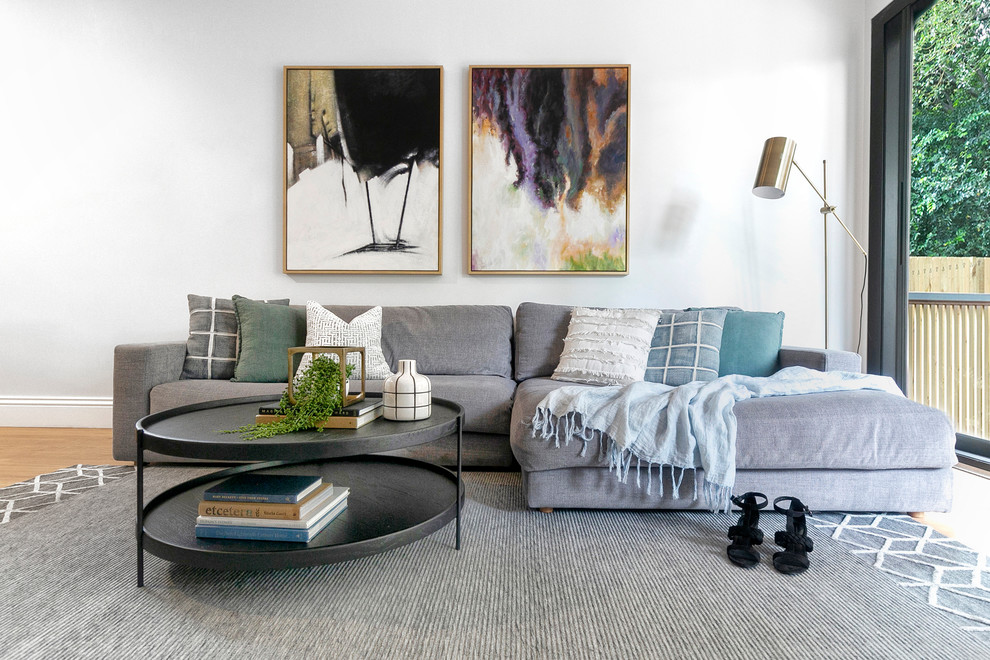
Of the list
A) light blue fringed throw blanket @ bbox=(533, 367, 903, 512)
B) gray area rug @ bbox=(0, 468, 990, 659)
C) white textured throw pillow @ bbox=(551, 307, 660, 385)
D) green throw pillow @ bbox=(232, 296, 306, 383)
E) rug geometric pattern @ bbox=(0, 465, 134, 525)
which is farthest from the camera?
green throw pillow @ bbox=(232, 296, 306, 383)

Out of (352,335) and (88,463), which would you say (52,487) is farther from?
(352,335)

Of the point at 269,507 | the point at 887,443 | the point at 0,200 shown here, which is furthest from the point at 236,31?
the point at 887,443

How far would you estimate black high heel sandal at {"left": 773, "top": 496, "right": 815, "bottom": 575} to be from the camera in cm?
160

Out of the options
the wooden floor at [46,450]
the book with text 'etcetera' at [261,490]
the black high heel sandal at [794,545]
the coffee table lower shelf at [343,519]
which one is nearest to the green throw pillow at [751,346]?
the black high heel sandal at [794,545]

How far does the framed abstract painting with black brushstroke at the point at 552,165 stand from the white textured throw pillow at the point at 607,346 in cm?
59

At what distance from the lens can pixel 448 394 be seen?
2553 mm

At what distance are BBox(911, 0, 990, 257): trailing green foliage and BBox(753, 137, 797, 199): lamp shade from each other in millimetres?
778

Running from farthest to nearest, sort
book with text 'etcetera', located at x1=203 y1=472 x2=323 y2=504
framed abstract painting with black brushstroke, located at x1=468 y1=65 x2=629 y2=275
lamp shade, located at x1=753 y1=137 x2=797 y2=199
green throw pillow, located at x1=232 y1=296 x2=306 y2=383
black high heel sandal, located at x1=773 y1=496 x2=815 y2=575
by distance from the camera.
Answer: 1. framed abstract painting with black brushstroke, located at x1=468 y1=65 x2=629 y2=275
2. lamp shade, located at x1=753 y1=137 x2=797 y2=199
3. green throw pillow, located at x1=232 y1=296 x2=306 y2=383
4. black high heel sandal, located at x1=773 y1=496 x2=815 y2=575
5. book with text 'etcetera', located at x1=203 y1=472 x2=323 y2=504

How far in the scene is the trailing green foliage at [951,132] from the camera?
2951 mm

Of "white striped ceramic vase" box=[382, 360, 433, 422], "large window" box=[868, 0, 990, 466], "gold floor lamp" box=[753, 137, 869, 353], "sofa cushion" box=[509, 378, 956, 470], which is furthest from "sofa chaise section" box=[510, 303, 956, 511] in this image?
"large window" box=[868, 0, 990, 466]

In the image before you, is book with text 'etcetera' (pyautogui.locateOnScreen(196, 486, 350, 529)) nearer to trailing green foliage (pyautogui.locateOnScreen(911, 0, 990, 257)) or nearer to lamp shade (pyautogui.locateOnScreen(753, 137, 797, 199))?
lamp shade (pyautogui.locateOnScreen(753, 137, 797, 199))

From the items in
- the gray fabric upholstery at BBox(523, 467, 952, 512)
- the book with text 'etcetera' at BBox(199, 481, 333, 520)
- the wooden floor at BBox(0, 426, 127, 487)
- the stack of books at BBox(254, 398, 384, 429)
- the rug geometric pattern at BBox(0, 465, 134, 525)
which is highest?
the stack of books at BBox(254, 398, 384, 429)

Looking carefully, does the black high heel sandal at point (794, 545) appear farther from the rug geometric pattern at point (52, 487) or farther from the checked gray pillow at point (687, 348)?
the rug geometric pattern at point (52, 487)

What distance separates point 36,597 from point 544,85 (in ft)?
10.5
